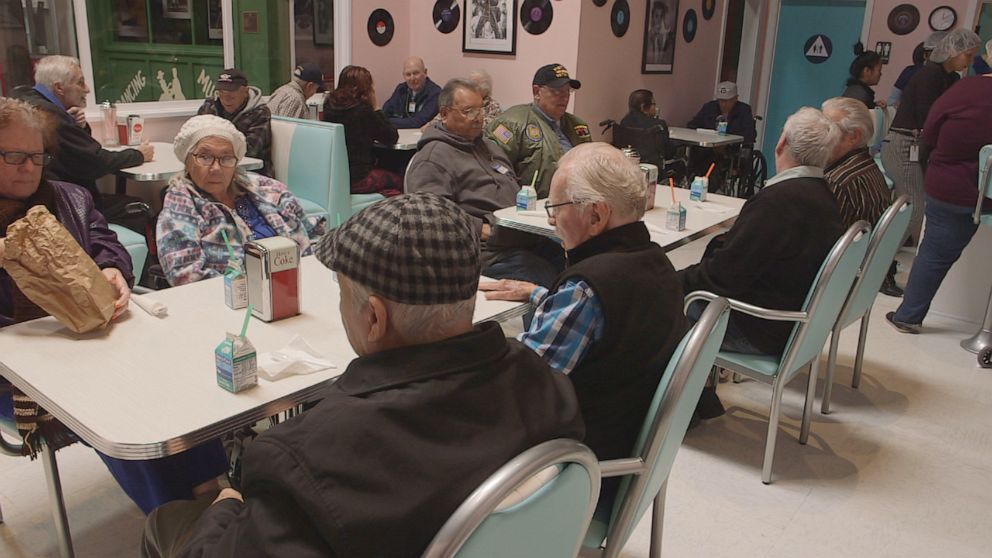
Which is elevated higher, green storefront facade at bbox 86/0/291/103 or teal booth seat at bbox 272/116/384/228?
green storefront facade at bbox 86/0/291/103

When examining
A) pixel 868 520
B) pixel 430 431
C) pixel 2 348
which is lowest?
pixel 868 520

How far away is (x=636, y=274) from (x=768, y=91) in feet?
24.5

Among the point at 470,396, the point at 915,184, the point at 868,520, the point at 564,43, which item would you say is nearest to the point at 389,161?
the point at 564,43

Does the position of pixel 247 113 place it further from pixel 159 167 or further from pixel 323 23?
pixel 323 23

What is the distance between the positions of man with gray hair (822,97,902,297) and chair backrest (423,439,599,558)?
2.31 m

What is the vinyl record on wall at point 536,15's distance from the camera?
5.79 metres

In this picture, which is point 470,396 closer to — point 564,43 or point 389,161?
point 389,161

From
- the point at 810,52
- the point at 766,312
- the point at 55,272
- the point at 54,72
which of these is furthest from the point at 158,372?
the point at 810,52

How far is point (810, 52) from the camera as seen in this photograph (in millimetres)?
7941

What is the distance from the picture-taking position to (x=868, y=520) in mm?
2400

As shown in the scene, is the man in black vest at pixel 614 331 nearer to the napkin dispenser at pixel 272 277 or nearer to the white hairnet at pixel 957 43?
the napkin dispenser at pixel 272 277

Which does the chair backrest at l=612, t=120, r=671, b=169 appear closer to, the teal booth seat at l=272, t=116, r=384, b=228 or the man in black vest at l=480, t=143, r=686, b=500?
the teal booth seat at l=272, t=116, r=384, b=228

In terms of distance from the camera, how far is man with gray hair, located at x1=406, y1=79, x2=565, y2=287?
313 cm

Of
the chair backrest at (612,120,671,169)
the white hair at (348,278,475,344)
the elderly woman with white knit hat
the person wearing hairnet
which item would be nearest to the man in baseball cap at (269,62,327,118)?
the chair backrest at (612,120,671,169)
